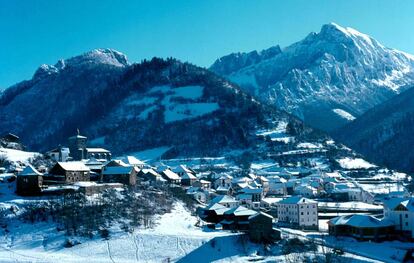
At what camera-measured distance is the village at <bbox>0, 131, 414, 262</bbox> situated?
7225cm

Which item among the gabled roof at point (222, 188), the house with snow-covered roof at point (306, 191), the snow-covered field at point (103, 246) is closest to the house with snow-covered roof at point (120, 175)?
the snow-covered field at point (103, 246)

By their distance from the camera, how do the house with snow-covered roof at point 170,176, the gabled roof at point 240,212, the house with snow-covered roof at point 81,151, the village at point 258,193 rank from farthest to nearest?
the house with snow-covered roof at point 81,151 < the house with snow-covered roof at point 170,176 < the gabled roof at point 240,212 < the village at point 258,193

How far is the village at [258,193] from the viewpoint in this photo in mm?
72250

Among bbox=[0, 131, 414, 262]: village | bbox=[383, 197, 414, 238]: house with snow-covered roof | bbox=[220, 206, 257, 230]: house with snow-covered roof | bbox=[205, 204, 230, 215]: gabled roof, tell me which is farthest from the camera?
bbox=[205, 204, 230, 215]: gabled roof

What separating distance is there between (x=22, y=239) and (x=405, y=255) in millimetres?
43746

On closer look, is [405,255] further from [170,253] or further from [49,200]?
[49,200]

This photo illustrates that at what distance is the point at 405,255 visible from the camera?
63344mm

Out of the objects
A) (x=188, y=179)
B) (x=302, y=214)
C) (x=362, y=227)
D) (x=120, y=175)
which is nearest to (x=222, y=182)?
(x=188, y=179)

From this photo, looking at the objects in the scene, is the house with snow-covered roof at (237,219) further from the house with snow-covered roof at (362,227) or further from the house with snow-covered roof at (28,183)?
the house with snow-covered roof at (28,183)

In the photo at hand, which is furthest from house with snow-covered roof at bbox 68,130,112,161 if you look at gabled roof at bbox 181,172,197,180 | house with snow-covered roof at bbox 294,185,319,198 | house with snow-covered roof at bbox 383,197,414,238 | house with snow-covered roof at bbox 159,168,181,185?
house with snow-covered roof at bbox 383,197,414,238

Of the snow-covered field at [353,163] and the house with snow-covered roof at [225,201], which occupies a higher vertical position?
the snow-covered field at [353,163]

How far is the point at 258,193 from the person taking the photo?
11044 cm

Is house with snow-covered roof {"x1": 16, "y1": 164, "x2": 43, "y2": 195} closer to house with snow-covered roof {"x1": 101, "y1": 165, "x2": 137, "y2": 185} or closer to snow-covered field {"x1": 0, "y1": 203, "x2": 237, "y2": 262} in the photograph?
snow-covered field {"x1": 0, "y1": 203, "x2": 237, "y2": 262}

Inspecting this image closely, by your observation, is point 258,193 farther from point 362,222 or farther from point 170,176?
point 362,222
